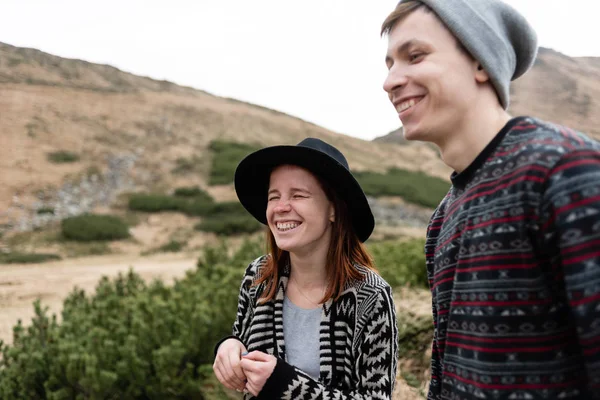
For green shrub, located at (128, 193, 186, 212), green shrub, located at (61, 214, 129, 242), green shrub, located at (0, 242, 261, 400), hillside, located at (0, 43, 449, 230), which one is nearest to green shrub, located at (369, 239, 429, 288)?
green shrub, located at (0, 242, 261, 400)

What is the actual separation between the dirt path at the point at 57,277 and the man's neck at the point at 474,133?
6.98 meters

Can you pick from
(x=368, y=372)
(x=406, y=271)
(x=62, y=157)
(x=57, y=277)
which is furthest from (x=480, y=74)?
(x=62, y=157)

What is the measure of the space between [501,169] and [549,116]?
62.3m

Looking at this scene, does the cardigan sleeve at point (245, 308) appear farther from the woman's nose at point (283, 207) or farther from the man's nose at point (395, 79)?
the man's nose at point (395, 79)

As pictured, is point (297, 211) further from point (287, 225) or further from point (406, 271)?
point (406, 271)

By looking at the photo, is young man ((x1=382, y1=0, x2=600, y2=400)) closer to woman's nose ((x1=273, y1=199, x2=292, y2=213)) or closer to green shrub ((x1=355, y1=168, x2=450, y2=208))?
woman's nose ((x1=273, y1=199, x2=292, y2=213))

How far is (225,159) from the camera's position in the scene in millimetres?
31094

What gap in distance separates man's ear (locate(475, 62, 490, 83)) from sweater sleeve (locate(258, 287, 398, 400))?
0.86 m

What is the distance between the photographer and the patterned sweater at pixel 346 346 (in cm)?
166

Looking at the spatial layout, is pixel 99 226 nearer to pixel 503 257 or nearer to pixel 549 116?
pixel 503 257

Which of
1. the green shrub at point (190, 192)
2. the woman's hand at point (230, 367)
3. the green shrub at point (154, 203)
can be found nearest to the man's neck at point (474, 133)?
the woman's hand at point (230, 367)

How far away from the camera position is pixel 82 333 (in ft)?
14.2

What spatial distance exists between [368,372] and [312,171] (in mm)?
747

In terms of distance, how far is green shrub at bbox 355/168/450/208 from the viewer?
29.2m
